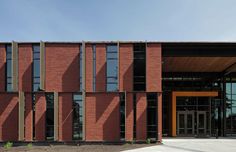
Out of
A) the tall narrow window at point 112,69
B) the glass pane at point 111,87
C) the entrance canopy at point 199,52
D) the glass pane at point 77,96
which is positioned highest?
the entrance canopy at point 199,52

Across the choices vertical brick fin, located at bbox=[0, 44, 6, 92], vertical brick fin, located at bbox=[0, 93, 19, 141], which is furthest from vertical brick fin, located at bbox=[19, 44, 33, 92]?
vertical brick fin, located at bbox=[0, 44, 6, 92]

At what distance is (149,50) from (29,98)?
37.2 ft

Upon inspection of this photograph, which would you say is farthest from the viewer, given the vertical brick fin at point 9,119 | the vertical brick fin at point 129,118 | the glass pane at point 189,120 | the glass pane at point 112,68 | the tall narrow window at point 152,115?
the glass pane at point 189,120

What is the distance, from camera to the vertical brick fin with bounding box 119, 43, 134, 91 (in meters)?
23.3

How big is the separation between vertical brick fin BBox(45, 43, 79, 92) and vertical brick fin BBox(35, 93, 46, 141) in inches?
48.6

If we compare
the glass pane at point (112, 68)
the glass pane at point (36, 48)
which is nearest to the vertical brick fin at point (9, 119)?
the glass pane at point (36, 48)

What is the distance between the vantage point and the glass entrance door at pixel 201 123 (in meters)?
29.3

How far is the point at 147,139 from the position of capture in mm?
22656

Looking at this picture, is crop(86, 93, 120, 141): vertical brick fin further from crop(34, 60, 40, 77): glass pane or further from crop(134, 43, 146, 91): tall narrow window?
crop(34, 60, 40, 77): glass pane

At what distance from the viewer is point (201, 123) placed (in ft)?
97.0

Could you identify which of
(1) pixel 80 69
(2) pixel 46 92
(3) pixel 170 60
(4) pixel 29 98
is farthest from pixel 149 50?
(4) pixel 29 98

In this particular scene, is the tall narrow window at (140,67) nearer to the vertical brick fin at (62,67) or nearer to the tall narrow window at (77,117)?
the tall narrow window at (77,117)

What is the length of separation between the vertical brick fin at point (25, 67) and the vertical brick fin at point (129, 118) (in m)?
8.68

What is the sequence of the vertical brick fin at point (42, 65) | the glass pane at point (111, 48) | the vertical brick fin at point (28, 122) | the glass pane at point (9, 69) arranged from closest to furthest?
the vertical brick fin at point (28, 122), the vertical brick fin at point (42, 65), the glass pane at point (9, 69), the glass pane at point (111, 48)
